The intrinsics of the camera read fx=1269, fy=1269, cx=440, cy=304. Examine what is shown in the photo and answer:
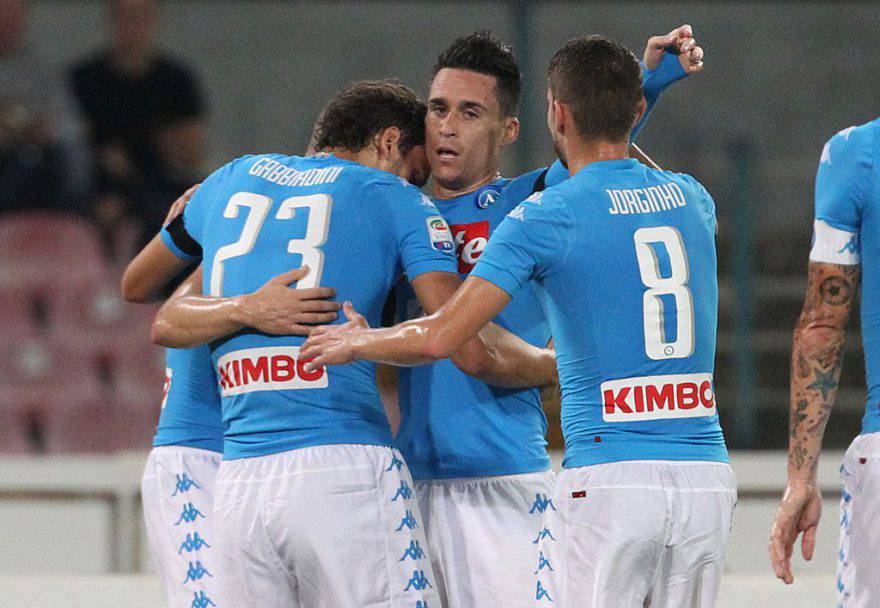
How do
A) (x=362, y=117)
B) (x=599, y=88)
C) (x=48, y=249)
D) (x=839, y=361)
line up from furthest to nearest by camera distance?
1. (x=48, y=249)
2. (x=362, y=117)
3. (x=599, y=88)
4. (x=839, y=361)

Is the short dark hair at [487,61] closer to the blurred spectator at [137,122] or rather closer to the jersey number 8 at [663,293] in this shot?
the jersey number 8 at [663,293]

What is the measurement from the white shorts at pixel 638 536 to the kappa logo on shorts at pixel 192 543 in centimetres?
109

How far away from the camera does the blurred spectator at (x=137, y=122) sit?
8547 millimetres

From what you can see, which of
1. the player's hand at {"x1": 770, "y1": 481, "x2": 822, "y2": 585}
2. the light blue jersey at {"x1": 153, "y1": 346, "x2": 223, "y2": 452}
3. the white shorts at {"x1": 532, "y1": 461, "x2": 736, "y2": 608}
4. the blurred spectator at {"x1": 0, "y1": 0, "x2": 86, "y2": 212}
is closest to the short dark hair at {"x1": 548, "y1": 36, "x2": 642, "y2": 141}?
the white shorts at {"x1": 532, "y1": 461, "x2": 736, "y2": 608}

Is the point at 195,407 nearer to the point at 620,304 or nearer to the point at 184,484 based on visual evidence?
the point at 184,484

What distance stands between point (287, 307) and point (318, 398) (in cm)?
22

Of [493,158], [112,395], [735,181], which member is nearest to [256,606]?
[493,158]

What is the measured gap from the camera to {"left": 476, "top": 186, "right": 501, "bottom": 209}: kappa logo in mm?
3416

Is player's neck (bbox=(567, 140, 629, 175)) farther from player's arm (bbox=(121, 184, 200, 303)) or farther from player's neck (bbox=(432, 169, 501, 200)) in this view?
player's arm (bbox=(121, 184, 200, 303))

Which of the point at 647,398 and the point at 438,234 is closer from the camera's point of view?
the point at 647,398

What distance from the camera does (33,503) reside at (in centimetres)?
641

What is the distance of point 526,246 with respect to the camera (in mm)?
2627

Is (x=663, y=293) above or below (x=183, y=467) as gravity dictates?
above

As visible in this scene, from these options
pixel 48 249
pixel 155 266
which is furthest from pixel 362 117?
pixel 48 249
